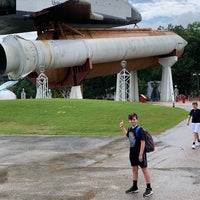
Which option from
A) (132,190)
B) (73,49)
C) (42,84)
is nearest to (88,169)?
(132,190)

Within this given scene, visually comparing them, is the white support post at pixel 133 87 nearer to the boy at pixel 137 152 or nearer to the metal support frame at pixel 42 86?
the metal support frame at pixel 42 86

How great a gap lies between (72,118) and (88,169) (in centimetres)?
1285

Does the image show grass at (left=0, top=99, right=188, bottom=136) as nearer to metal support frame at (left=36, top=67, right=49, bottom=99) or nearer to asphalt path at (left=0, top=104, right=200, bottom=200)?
asphalt path at (left=0, top=104, right=200, bottom=200)

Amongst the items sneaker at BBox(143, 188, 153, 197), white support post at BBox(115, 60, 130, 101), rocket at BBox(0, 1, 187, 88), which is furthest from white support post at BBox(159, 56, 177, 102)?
sneaker at BBox(143, 188, 153, 197)

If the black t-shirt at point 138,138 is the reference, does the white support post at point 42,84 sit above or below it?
above

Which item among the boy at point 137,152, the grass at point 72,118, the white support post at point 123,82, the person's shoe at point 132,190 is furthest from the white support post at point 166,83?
the person's shoe at point 132,190

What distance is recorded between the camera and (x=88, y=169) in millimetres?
10141

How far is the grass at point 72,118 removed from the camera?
19875 millimetres

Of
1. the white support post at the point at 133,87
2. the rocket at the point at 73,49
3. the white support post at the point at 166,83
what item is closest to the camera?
the rocket at the point at 73,49

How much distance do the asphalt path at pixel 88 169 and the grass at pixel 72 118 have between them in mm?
3622

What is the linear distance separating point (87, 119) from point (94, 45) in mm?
16676

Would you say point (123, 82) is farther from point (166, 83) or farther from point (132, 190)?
point (132, 190)

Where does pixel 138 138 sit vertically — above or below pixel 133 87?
below

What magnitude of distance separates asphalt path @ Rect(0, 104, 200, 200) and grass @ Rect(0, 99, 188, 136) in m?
3.62
